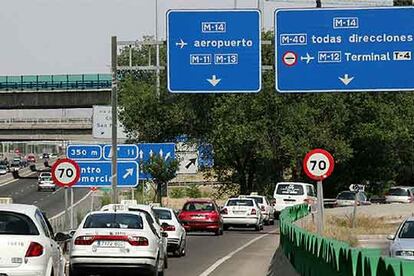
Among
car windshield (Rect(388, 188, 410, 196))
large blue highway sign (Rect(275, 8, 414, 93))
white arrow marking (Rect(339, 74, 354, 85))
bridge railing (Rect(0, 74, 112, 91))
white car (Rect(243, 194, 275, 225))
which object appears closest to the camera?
large blue highway sign (Rect(275, 8, 414, 93))

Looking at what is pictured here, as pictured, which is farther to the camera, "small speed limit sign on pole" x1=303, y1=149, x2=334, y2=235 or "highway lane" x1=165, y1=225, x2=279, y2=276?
"small speed limit sign on pole" x1=303, y1=149, x2=334, y2=235

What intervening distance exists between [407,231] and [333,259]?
435 inches

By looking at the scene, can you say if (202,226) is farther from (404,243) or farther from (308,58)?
(404,243)

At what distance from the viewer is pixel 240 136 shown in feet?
198

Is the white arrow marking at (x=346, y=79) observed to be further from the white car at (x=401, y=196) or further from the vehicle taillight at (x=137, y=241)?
the white car at (x=401, y=196)

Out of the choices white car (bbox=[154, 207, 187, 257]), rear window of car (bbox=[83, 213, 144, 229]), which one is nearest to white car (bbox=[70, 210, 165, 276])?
rear window of car (bbox=[83, 213, 144, 229])

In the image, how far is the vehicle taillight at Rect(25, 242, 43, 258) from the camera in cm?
1380

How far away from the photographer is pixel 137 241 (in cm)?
1966

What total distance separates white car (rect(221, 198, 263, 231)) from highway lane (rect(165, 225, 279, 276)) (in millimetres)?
3017

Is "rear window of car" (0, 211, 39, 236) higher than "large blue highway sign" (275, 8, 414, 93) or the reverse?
the reverse

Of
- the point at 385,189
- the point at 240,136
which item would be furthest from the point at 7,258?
the point at 385,189

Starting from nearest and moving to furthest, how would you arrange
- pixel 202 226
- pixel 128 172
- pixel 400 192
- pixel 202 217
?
pixel 128 172 → pixel 202 217 → pixel 202 226 → pixel 400 192

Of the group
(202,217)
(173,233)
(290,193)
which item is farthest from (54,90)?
(173,233)

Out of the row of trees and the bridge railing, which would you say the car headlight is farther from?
the bridge railing
